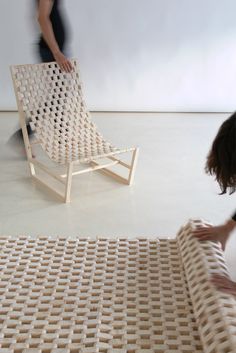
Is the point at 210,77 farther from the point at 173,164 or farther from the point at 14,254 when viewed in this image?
the point at 14,254

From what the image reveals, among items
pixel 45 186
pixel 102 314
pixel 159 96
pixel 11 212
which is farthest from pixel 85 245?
pixel 159 96

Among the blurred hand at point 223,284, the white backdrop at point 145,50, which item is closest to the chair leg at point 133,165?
the blurred hand at point 223,284

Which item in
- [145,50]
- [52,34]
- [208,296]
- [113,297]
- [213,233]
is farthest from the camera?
[145,50]

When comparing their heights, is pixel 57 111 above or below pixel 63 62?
below

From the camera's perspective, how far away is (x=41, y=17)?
2.86 m

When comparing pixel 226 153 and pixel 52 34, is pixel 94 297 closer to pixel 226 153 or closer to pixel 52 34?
pixel 226 153

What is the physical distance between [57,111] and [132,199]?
2.72 ft

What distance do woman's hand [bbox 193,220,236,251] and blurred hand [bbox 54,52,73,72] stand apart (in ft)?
6.20

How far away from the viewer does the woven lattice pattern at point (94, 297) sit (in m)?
1.15

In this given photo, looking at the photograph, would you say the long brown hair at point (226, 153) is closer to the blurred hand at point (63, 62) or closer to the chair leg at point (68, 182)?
the chair leg at point (68, 182)

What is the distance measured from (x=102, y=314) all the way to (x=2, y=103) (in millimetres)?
3612

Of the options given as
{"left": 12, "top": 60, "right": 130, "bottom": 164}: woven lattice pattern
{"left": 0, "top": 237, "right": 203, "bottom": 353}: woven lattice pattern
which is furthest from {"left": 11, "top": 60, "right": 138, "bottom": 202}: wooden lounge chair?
{"left": 0, "top": 237, "right": 203, "bottom": 353}: woven lattice pattern

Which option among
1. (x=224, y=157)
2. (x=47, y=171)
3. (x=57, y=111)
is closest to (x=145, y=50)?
(x=57, y=111)

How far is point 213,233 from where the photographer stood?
4.88 ft
